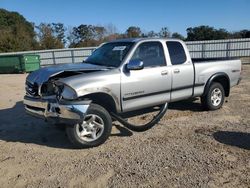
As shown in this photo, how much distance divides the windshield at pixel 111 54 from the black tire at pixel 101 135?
1035 millimetres

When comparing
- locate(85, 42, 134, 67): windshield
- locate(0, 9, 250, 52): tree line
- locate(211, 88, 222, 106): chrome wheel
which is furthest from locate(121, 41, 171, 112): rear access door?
locate(0, 9, 250, 52): tree line

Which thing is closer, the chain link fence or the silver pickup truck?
the silver pickup truck

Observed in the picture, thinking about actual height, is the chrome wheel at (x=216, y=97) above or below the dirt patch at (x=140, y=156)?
above

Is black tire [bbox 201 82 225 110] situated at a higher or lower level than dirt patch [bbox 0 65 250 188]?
higher

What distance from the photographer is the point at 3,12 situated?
69562 millimetres

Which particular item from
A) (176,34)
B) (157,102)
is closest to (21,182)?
(157,102)

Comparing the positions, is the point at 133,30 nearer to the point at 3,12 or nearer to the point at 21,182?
the point at 3,12

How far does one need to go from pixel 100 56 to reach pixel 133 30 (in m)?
54.2

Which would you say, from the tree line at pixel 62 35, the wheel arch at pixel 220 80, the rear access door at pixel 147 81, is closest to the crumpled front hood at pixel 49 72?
the rear access door at pixel 147 81

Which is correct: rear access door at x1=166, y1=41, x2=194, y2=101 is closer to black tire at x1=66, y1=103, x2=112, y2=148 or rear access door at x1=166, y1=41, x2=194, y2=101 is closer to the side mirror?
the side mirror

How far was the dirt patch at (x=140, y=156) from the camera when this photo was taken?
164 inches

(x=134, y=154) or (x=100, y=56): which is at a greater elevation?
(x=100, y=56)

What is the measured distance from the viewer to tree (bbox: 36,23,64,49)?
46.4 m

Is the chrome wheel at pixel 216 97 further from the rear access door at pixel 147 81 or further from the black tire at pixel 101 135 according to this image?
the black tire at pixel 101 135
